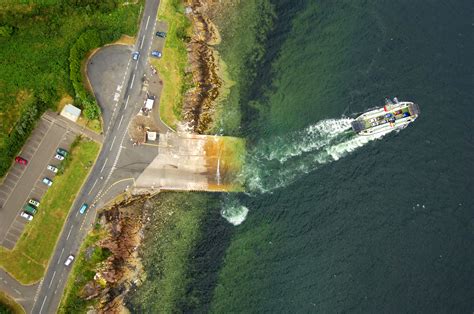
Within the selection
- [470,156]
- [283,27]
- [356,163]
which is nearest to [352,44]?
[283,27]

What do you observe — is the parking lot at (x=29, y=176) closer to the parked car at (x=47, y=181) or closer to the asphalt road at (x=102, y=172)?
the parked car at (x=47, y=181)

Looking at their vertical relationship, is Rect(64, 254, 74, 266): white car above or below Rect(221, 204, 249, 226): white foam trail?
below

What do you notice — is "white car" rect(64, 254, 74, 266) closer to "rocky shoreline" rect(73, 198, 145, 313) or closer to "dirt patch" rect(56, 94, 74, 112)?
"rocky shoreline" rect(73, 198, 145, 313)

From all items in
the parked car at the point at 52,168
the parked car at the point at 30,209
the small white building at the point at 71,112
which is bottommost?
the parked car at the point at 30,209

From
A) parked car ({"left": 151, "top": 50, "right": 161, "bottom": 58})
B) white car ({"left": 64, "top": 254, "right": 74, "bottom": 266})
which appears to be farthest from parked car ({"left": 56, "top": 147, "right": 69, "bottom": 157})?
parked car ({"left": 151, "top": 50, "right": 161, "bottom": 58})

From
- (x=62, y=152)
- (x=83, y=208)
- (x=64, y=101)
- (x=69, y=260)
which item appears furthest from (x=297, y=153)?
(x=69, y=260)

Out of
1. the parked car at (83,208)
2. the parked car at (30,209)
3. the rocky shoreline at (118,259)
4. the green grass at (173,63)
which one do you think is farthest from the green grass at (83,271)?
the green grass at (173,63)

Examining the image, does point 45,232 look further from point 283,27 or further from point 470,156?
point 470,156
